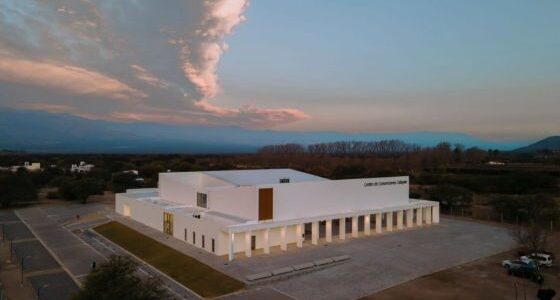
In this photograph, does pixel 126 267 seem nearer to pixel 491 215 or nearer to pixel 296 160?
pixel 491 215

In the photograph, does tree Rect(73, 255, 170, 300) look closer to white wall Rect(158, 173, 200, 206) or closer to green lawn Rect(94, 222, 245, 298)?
green lawn Rect(94, 222, 245, 298)

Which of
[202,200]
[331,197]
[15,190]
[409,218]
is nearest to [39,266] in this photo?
[202,200]

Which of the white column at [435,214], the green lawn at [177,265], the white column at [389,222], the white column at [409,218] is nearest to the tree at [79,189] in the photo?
the green lawn at [177,265]

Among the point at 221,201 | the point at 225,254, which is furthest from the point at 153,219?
the point at 225,254

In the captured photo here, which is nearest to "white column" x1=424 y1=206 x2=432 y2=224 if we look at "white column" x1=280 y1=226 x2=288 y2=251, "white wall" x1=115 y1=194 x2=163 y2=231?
"white column" x1=280 y1=226 x2=288 y2=251

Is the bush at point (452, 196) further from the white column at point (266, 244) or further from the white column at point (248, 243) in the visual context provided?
the white column at point (248, 243)

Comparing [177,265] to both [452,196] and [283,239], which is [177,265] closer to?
[283,239]
